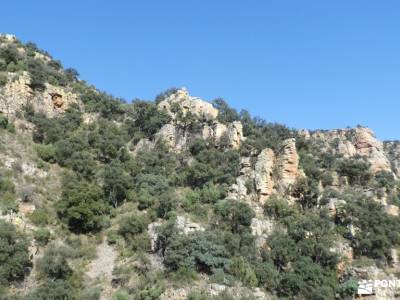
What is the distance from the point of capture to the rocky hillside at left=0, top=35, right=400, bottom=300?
3172 centimetres

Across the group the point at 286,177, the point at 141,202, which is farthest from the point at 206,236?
the point at 286,177

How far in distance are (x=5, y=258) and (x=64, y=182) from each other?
12105mm

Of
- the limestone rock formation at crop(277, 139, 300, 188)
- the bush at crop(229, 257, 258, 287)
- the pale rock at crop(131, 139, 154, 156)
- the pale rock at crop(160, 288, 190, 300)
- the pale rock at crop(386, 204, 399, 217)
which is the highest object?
the pale rock at crop(131, 139, 154, 156)

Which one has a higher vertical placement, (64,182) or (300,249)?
(64,182)

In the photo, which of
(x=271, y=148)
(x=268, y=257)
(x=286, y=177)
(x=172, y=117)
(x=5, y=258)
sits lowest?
(x=5, y=258)

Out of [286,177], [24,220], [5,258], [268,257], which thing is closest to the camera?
[5,258]

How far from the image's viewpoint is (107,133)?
49938mm

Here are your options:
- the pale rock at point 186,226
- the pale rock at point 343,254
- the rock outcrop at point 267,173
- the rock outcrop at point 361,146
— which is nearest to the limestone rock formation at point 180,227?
the pale rock at point 186,226

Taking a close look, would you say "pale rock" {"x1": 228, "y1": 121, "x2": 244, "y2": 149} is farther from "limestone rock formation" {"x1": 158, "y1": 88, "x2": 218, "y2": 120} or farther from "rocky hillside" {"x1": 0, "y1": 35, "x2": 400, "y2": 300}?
"limestone rock formation" {"x1": 158, "y1": 88, "x2": 218, "y2": 120}

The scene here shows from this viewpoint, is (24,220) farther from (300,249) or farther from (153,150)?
(300,249)

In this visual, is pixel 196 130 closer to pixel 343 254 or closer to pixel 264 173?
pixel 264 173

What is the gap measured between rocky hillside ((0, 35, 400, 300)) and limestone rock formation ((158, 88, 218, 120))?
1.06ft

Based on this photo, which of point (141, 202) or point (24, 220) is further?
point (141, 202)

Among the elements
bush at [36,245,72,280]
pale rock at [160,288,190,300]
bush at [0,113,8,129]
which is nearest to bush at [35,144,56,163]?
bush at [0,113,8,129]
